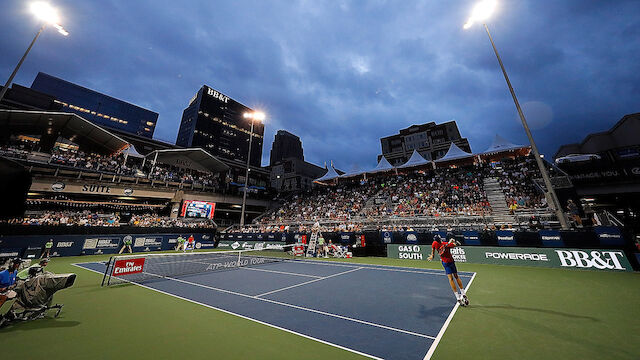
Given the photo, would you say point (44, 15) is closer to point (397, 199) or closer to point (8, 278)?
point (8, 278)

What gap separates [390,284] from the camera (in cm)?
946

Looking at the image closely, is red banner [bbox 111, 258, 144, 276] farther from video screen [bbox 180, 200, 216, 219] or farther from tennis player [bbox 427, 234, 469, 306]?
video screen [bbox 180, 200, 216, 219]

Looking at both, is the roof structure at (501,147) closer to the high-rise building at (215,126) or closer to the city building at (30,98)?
the city building at (30,98)

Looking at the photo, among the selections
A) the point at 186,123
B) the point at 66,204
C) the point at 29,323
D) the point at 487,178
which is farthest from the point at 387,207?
the point at 186,123

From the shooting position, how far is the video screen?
35156 mm

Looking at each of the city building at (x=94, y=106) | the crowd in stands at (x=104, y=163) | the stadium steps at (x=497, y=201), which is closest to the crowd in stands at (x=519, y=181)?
the stadium steps at (x=497, y=201)

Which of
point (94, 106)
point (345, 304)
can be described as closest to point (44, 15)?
point (345, 304)

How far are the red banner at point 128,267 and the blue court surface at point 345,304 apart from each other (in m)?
1.49

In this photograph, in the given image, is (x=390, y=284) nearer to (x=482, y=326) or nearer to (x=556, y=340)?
(x=482, y=326)

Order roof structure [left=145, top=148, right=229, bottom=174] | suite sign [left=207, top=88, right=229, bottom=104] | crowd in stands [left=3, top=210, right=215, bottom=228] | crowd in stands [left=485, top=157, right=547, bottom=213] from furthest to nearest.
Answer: suite sign [left=207, top=88, right=229, bottom=104]
roof structure [left=145, top=148, right=229, bottom=174]
crowd in stands [left=3, top=210, right=215, bottom=228]
crowd in stands [left=485, top=157, right=547, bottom=213]

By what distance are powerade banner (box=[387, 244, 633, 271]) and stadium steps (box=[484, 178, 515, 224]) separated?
6037 mm

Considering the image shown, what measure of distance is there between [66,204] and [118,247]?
20.8m

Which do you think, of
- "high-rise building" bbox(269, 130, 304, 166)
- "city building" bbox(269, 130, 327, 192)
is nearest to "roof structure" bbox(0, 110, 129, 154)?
"city building" bbox(269, 130, 327, 192)

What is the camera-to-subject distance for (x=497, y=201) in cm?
2352
